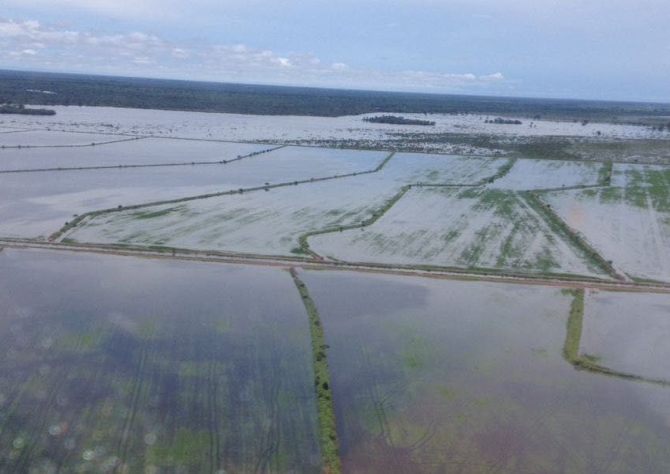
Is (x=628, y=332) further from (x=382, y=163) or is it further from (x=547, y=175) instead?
(x=382, y=163)

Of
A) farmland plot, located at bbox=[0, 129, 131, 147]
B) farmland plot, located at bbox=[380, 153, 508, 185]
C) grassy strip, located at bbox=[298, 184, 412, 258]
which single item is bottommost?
grassy strip, located at bbox=[298, 184, 412, 258]

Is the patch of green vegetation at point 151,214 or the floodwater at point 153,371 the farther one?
the patch of green vegetation at point 151,214

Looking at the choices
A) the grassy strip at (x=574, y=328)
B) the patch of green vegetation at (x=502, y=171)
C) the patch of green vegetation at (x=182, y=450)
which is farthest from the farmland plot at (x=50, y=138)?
the grassy strip at (x=574, y=328)

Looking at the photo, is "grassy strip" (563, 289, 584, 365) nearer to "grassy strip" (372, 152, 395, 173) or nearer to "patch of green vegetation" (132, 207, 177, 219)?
"patch of green vegetation" (132, 207, 177, 219)

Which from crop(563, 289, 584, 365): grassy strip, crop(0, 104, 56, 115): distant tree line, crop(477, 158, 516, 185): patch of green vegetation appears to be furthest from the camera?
crop(0, 104, 56, 115): distant tree line

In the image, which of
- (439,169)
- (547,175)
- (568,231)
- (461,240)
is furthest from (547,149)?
(461,240)

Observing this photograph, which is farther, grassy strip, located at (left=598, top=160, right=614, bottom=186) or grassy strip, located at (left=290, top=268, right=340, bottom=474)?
grassy strip, located at (left=598, top=160, right=614, bottom=186)

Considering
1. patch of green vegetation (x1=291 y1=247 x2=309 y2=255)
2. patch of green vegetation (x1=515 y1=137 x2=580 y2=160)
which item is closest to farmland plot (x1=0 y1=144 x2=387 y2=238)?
patch of green vegetation (x1=291 y1=247 x2=309 y2=255)

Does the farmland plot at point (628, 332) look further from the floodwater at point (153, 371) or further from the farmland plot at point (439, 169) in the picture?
the farmland plot at point (439, 169)
